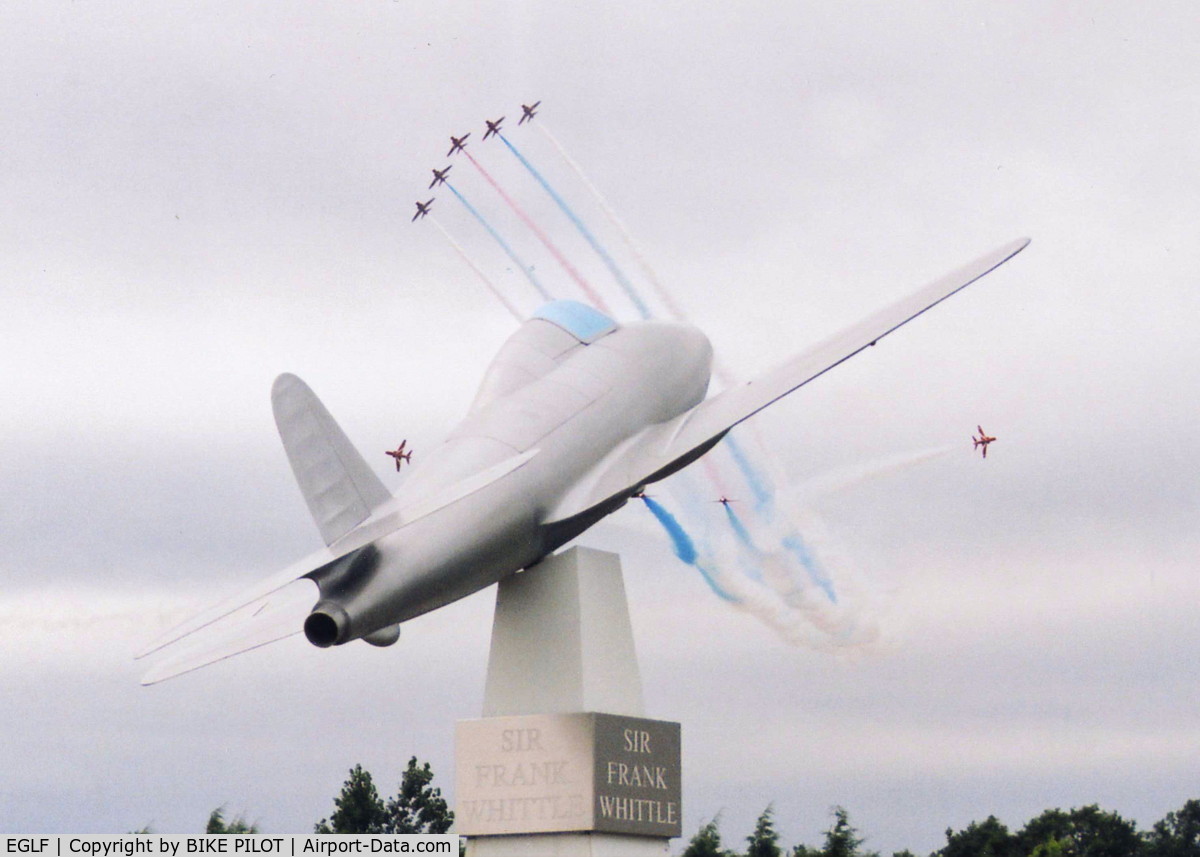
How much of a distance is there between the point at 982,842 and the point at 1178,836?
67.3 feet

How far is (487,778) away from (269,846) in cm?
438

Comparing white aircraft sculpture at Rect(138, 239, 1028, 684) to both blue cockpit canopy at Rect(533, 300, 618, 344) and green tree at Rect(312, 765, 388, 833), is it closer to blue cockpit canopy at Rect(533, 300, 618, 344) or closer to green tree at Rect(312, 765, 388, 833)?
blue cockpit canopy at Rect(533, 300, 618, 344)

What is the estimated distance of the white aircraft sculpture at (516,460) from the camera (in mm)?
33469

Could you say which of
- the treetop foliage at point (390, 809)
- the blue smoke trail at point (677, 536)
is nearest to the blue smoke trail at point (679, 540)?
the blue smoke trail at point (677, 536)

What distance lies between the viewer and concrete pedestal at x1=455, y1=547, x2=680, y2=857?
37.4 metres

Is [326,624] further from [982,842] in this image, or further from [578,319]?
[982,842]

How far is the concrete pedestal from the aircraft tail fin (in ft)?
18.5

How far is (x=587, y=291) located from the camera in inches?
1737

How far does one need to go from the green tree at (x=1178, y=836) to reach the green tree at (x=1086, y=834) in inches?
83.6

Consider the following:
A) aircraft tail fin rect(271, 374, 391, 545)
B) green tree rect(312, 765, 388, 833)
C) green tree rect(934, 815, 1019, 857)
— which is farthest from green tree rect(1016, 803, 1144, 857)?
aircraft tail fin rect(271, 374, 391, 545)

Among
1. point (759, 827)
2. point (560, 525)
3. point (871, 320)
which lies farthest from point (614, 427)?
point (759, 827)

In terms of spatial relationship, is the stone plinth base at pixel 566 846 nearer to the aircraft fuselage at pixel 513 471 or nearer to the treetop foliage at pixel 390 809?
the aircraft fuselage at pixel 513 471

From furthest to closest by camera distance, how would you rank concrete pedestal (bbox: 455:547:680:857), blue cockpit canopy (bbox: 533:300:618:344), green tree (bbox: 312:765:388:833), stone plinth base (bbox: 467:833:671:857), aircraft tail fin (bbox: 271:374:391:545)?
green tree (bbox: 312:765:388:833)
blue cockpit canopy (bbox: 533:300:618:344)
concrete pedestal (bbox: 455:547:680:857)
stone plinth base (bbox: 467:833:671:857)
aircraft tail fin (bbox: 271:374:391:545)

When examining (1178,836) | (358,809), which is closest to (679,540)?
(358,809)
